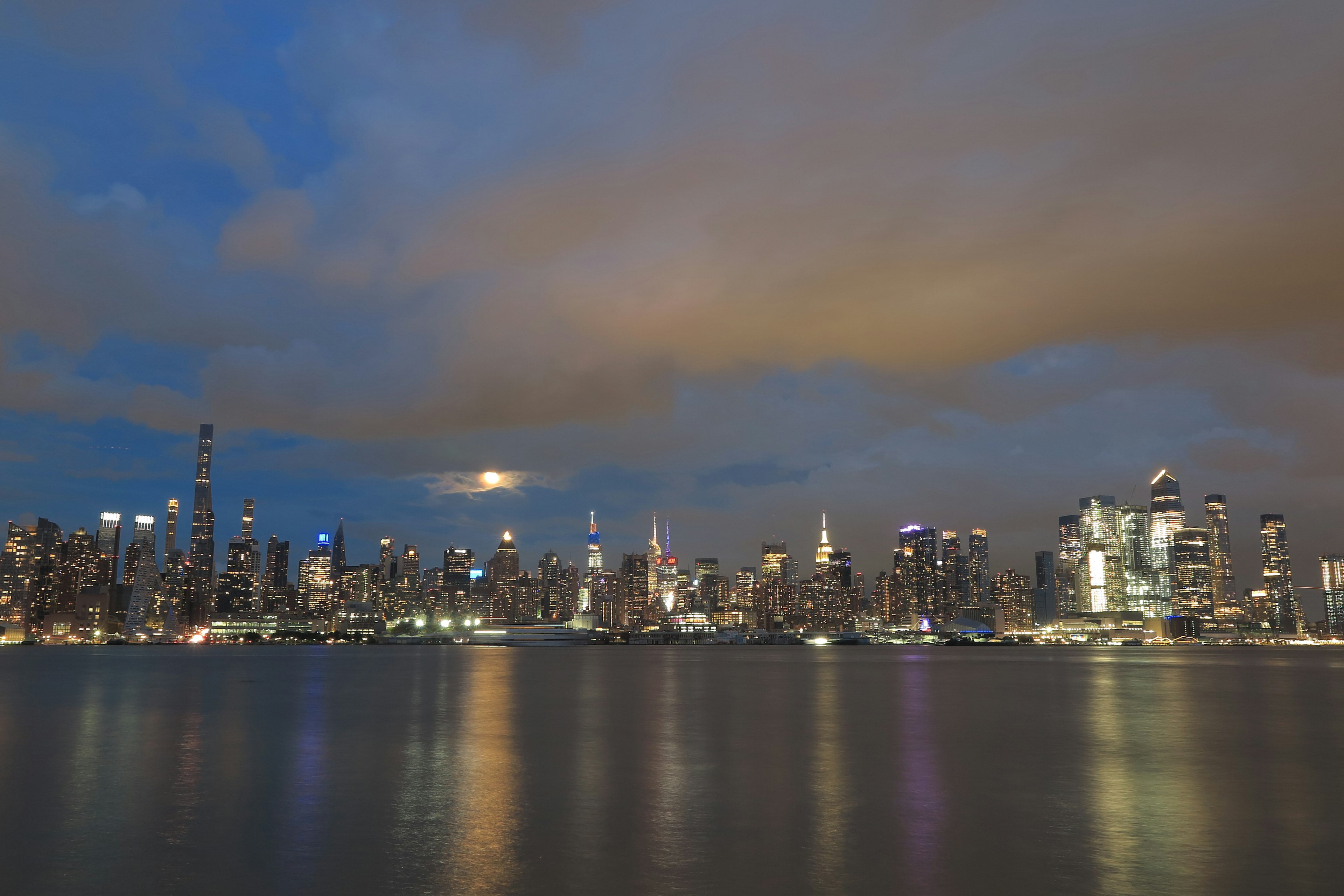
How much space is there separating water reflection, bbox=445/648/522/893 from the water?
13 cm

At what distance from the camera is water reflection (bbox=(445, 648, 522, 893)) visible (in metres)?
19.7

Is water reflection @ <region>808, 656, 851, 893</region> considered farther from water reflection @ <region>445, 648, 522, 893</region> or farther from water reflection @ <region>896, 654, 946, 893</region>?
water reflection @ <region>445, 648, 522, 893</region>

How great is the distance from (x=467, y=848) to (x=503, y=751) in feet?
65.6

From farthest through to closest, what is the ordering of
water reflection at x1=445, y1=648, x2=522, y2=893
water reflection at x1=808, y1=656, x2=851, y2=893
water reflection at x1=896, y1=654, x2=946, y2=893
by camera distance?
water reflection at x1=896, y1=654, x2=946, y2=893, water reflection at x1=808, y1=656, x2=851, y2=893, water reflection at x1=445, y1=648, x2=522, y2=893

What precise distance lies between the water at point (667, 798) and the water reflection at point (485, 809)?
134 mm

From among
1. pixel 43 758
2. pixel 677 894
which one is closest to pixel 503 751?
pixel 43 758

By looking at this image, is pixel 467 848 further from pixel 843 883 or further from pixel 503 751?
pixel 503 751

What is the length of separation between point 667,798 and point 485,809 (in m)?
5.83

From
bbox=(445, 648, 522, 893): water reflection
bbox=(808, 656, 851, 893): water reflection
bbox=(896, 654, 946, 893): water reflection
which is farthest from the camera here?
bbox=(896, 654, 946, 893): water reflection

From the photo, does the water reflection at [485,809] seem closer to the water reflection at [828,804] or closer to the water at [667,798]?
the water at [667,798]

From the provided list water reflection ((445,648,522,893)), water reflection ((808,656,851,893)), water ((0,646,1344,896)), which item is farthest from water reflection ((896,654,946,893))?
water reflection ((445,648,522,893))

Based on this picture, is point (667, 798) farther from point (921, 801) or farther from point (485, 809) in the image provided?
point (921, 801)

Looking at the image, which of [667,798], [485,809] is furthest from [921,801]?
[485,809]

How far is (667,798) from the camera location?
98.2 ft
